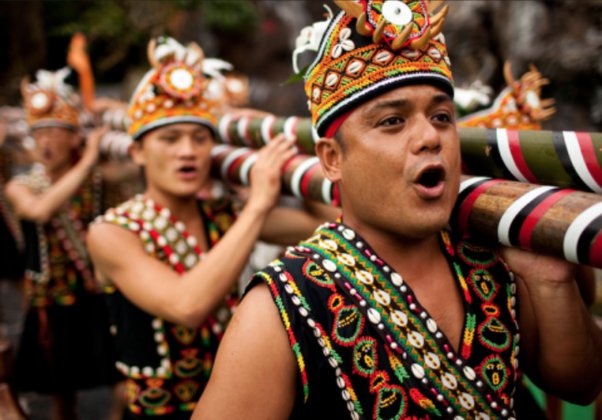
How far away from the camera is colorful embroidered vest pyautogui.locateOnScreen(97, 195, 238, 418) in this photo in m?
2.43

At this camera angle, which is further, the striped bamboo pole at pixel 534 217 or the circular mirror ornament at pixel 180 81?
the circular mirror ornament at pixel 180 81

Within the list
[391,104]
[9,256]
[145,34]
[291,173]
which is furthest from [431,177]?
[145,34]

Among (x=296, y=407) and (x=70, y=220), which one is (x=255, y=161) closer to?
(x=296, y=407)

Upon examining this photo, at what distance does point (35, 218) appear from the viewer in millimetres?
3920

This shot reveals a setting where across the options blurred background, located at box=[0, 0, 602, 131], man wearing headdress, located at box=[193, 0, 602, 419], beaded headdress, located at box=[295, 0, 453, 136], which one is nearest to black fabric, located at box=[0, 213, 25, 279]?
man wearing headdress, located at box=[193, 0, 602, 419]

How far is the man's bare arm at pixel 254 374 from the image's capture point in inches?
50.9

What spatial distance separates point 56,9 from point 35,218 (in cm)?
1444

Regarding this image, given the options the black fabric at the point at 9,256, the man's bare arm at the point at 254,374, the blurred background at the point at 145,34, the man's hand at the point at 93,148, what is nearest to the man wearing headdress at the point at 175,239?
the man's bare arm at the point at 254,374

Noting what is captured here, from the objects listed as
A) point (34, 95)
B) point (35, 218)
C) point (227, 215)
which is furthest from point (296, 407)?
point (34, 95)

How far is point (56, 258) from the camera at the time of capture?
13.3ft

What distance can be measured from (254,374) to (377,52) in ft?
2.62

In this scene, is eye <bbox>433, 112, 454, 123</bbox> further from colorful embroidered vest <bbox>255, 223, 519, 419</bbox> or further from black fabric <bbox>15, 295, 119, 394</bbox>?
black fabric <bbox>15, 295, 119, 394</bbox>

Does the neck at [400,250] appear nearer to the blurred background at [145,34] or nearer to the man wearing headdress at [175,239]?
the man wearing headdress at [175,239]

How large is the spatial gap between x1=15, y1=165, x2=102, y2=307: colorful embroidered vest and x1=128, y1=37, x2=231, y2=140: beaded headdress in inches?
65.4
